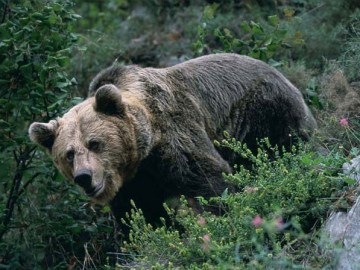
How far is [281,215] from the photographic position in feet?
19.4

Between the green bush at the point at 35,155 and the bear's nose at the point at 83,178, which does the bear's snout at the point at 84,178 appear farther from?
the green bush at the point at 35,155

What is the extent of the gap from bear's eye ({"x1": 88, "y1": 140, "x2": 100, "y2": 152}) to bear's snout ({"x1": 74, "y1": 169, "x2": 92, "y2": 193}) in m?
0.28

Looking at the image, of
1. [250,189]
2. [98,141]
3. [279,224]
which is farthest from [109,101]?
[279,224]

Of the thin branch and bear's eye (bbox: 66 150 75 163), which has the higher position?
the thin branch

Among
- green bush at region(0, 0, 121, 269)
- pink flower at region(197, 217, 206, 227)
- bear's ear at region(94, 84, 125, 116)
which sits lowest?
green bush at region(0, 0, 121, 269)

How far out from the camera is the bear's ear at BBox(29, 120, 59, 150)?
7082 mm

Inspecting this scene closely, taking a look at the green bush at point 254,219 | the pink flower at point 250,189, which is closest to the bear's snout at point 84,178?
the green bush at point 254,219

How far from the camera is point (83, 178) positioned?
6715 millimetres

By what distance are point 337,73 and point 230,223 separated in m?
3.06

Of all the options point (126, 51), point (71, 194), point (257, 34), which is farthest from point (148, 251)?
point (126, 51)

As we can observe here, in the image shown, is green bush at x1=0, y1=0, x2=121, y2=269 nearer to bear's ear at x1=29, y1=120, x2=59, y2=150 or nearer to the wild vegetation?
the wild vegetation

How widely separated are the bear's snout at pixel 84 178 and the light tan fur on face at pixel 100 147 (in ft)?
0.16

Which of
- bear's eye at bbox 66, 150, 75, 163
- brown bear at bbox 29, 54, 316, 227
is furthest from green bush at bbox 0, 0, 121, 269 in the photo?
bear's eye at bbox 66, 150, 75, 163

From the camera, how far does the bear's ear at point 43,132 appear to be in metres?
7.08
